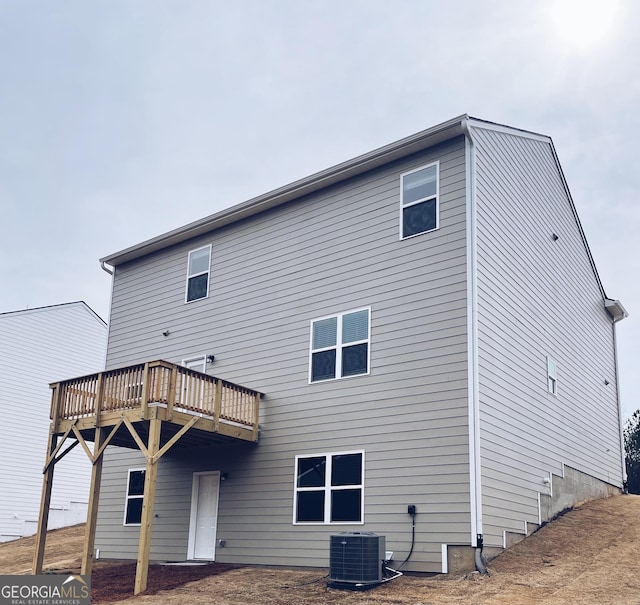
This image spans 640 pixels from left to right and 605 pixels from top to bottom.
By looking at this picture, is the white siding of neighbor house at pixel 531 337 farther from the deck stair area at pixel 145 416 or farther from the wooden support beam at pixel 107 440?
the wooden support beam at pixel 107 440

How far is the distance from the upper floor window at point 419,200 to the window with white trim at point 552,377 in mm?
4285

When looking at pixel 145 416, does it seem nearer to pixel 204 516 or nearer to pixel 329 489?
pixel 329 489

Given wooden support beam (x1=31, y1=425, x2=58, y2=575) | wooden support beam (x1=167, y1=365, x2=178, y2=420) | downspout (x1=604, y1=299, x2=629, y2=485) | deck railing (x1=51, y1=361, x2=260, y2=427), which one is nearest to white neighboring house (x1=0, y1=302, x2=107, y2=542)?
wooden support beam (x1=31, y1=425, x2=58, y2=575)

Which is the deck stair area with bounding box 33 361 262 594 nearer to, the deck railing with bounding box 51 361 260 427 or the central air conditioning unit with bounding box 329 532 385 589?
the deck railing with bounding box 51 361 260 427

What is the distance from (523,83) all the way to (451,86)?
6547 millimetres

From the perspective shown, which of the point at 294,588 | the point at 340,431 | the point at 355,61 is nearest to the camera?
the point at 294,588

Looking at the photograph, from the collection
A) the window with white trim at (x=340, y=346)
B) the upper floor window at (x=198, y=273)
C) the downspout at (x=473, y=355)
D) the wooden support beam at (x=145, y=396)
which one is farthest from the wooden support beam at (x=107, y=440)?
the downspout at (x=473, y=355)

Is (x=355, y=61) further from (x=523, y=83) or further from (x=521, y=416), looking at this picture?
(x=521, y=416)

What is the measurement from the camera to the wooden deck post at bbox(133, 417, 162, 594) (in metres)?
11.1

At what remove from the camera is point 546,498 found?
13617 millimetres

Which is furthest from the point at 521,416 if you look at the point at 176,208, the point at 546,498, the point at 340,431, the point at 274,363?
the point at 176,208

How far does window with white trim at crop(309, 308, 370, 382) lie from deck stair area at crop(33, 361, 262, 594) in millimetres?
1556

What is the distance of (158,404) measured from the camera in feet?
39.3

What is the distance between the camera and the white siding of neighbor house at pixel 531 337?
1199cm
